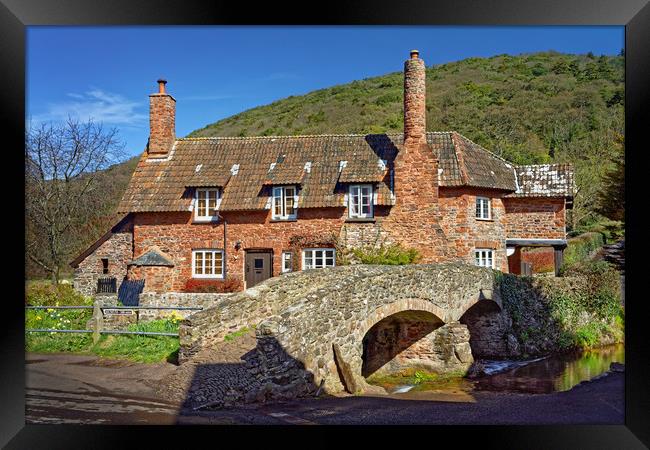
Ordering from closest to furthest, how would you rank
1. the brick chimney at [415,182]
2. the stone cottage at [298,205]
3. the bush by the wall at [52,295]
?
the bush by the wall at [52,295], the brick chimney at [415,182], the stone cottage at [298,205]

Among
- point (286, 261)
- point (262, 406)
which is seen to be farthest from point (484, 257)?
point (262, 406)

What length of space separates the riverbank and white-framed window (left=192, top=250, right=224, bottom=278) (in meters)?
6.39

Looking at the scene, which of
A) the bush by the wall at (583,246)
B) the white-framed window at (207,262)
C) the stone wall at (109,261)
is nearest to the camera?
the white-framed window at (207,262)

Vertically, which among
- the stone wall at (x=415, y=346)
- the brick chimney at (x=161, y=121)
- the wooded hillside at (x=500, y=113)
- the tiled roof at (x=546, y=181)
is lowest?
the stone wall at (x=415, y=346)

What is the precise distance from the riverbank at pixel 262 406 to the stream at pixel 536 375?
115 centimetres

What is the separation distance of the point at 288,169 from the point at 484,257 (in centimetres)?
690

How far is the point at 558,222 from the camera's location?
19.0 m

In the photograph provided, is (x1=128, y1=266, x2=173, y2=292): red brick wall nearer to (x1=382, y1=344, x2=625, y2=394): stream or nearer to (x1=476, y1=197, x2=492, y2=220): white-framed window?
(x1=382, y1=344, x2=625, y2=394): stream

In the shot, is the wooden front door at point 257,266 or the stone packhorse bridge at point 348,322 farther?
the wooden front door at point 257,266

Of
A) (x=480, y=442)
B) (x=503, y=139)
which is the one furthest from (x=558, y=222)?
(x=480, y=442)

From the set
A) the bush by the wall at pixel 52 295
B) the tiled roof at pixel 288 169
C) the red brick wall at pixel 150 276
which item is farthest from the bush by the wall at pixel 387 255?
the bush by the wall at pixel 52 295

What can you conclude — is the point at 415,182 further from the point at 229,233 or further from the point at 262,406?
the point at 262,406
